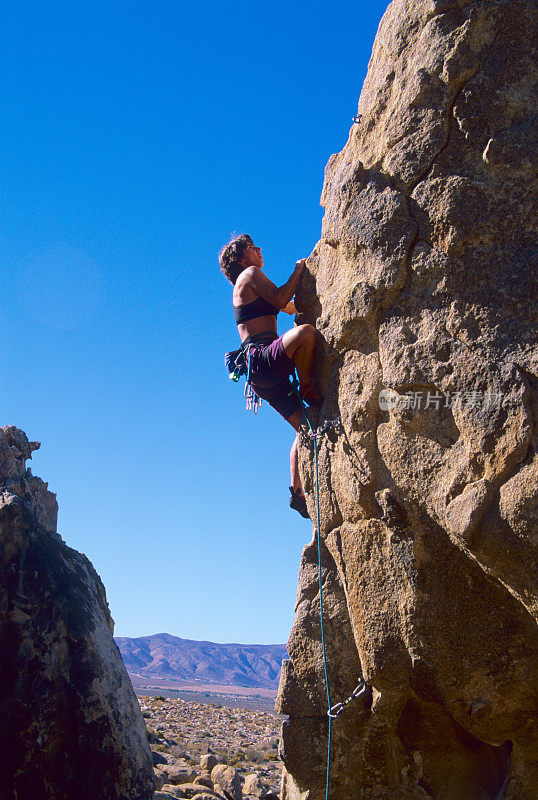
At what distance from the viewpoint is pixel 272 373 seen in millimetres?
5848

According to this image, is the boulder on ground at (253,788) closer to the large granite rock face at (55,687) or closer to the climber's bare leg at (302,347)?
the large granite rock face at (55,687)

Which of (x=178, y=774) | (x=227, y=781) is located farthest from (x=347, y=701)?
(x=178, y=774)

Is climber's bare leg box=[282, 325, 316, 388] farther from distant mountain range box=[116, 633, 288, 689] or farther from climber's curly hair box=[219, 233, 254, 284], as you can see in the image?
distant mountain range box=[116, 633, 288, 689]

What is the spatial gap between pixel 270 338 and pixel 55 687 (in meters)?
3.50

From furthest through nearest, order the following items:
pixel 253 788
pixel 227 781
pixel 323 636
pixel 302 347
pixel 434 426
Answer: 1. pixel 253 788
2. pixel 227 781
3. pixel 302 347
4. pixel 323 636
5. pixel 434 426

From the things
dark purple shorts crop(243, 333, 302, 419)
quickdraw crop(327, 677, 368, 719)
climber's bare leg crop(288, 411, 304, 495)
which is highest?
dark purple shorts crop(243, 333, 302, 419)

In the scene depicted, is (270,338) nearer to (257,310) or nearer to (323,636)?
(257,310)

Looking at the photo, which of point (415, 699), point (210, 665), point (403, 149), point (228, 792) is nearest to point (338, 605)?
point (415, 699)

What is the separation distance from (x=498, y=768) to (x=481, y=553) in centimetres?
181

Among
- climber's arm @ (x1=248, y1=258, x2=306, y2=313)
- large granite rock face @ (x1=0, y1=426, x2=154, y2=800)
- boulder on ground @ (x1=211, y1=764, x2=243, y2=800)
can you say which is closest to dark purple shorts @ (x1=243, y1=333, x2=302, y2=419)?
climber's arm @ (x1=248, y1=258, x2=306, y2=313)

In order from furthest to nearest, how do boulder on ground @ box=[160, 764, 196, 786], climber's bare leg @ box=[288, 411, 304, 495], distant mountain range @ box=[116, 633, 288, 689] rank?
distant mountain range @ box=[116, 633, 288, 689] → boulder on ground @ box=[160, 764, 196, 786] → climber's bare leg @ box=[288, 411, 304, 495]

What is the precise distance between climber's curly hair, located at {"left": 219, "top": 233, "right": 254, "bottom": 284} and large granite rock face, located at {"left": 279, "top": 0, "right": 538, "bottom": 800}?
121 centimetres

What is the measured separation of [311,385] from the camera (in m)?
5.65

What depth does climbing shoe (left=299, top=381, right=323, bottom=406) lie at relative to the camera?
5.64 m
